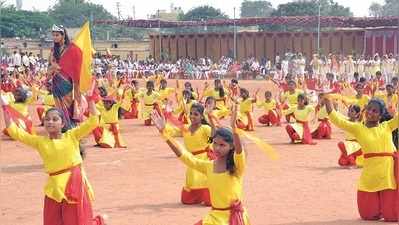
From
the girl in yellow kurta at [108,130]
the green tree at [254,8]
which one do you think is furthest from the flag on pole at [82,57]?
the green tree at [254,8]

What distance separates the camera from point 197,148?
10203 millimetres

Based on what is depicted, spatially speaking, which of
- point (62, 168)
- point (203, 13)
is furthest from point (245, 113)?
point (203, 13)

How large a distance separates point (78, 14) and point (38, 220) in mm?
54471

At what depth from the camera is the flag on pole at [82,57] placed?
31.0 feet

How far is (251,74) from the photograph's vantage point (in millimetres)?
42031

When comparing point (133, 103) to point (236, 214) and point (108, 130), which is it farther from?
point (236, 214)

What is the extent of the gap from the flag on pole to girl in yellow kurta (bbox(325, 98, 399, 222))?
9.04ft

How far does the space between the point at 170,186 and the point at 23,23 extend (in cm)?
4593

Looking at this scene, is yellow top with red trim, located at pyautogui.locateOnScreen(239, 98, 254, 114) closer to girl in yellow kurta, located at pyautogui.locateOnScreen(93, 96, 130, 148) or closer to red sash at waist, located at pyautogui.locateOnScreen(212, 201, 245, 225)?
girl in yellow kurta, located at pyautogui.locateOnScreen(93, 96, 130, 148)

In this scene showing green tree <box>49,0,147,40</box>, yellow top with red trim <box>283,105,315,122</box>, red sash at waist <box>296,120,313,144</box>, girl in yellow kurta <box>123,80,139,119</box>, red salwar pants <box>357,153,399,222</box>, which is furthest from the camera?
green tree <box>49,0,147,40</box>

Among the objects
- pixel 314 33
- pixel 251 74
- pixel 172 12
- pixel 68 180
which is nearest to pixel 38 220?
pixel 68 180

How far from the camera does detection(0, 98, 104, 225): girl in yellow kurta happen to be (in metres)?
7.79

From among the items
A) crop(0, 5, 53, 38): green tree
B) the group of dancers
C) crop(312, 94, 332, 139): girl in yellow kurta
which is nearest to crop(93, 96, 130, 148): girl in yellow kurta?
the group of dancers

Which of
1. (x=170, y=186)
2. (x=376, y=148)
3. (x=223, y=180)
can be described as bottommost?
(x=170, y=186)
